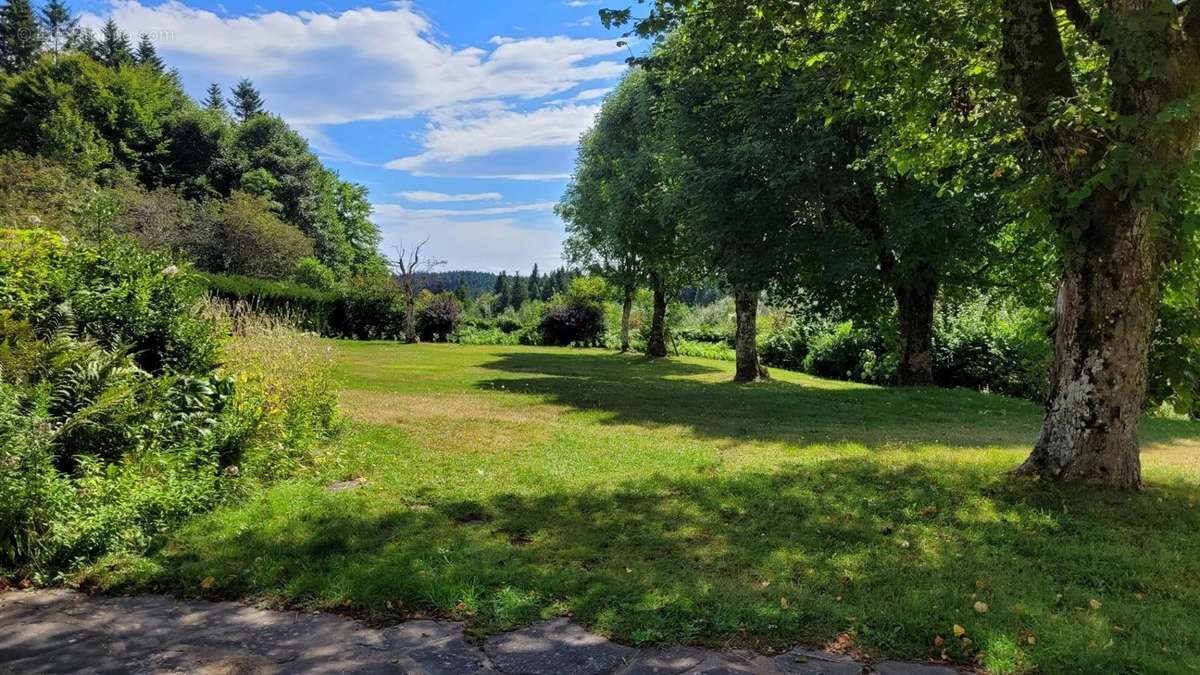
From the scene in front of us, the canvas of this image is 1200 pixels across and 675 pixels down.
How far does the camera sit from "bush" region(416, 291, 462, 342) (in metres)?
34.4

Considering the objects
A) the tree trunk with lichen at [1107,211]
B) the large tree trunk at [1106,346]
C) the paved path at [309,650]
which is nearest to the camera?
the paved path at [309,650]

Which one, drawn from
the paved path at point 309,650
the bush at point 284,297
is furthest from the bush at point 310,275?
the paved path at point 309,650

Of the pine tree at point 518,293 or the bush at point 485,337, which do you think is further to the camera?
the pine tree at point 518,293

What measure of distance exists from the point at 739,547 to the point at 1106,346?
3.24m

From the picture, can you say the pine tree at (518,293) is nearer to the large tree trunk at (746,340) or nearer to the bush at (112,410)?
the large tree trunk at (746,340)

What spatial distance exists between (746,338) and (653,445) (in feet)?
34.0

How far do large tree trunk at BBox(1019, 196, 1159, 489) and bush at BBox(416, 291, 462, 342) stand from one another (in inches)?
1241

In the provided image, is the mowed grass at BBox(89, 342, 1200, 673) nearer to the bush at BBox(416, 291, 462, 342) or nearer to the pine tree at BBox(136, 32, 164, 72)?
the bush at BBox(416, 291, 462, 342)

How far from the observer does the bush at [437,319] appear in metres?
34.4

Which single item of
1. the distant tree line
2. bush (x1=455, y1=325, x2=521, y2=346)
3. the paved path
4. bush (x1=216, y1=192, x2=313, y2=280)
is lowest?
the paved path

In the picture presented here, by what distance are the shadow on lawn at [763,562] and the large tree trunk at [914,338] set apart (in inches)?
381

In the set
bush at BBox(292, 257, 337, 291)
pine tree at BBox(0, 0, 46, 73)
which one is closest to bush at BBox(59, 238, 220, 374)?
bush at BBox(292, 257, 337, 291)

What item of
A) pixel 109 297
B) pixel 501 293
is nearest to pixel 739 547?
pixel 109 297

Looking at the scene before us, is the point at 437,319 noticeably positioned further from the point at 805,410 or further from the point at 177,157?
the point at 177,157
